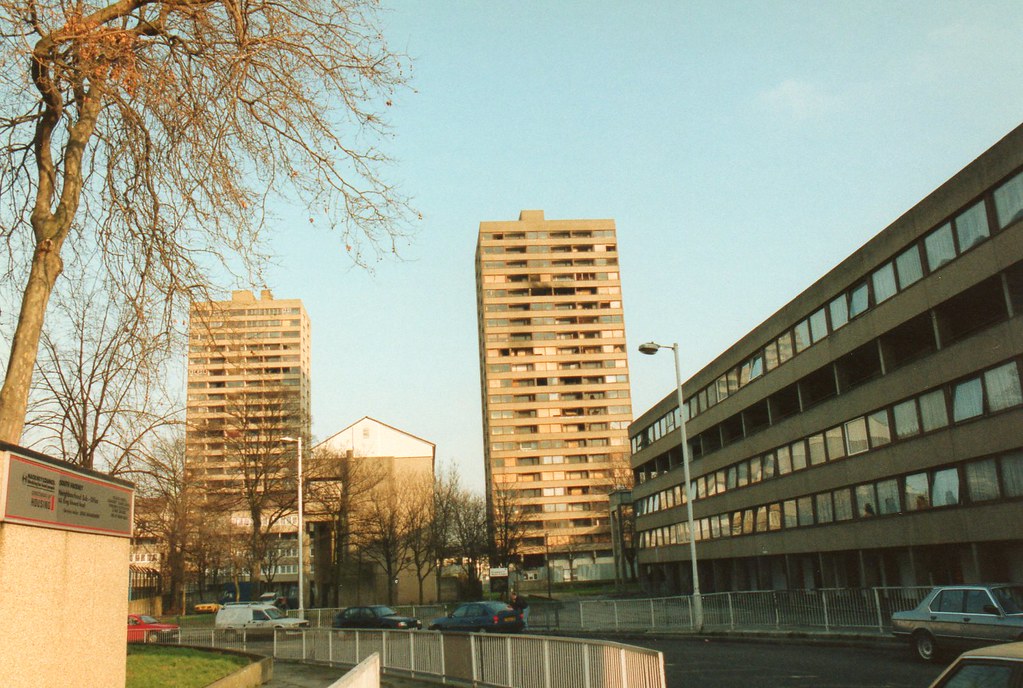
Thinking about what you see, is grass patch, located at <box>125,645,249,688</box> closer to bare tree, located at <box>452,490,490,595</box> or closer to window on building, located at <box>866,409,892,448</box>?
window on building, located at <box>866,409,892,448</box>

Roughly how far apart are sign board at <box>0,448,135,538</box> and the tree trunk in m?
0.97

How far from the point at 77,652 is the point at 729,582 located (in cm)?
4690

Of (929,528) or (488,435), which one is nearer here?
(929,528)

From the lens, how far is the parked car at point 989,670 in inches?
211

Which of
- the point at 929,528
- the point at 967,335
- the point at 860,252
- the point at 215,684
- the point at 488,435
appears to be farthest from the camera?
the point at 488,435

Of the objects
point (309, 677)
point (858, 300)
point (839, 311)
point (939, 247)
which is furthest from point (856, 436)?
point (309, 677)

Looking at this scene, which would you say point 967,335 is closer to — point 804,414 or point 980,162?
point 980,162

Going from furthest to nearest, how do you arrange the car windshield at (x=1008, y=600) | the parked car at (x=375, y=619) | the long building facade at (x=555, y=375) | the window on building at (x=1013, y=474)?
the long building facade at (x=555, y=375), the parked car at (x=375, y=619), the window on building at (x=1013, y=474), the car windshield at (x=1008, y=600)

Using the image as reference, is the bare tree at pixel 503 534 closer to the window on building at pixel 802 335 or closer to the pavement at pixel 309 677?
the window on building at pixel 802 335

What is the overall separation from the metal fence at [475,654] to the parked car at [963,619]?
8.58 metres

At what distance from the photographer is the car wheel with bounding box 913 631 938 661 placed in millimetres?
16828

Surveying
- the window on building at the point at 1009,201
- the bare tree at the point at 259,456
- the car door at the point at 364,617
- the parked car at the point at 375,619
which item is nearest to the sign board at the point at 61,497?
the window on building at the point at 1009,201

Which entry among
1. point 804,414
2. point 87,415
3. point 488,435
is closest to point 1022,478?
point 804,414

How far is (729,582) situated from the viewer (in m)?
50.8
